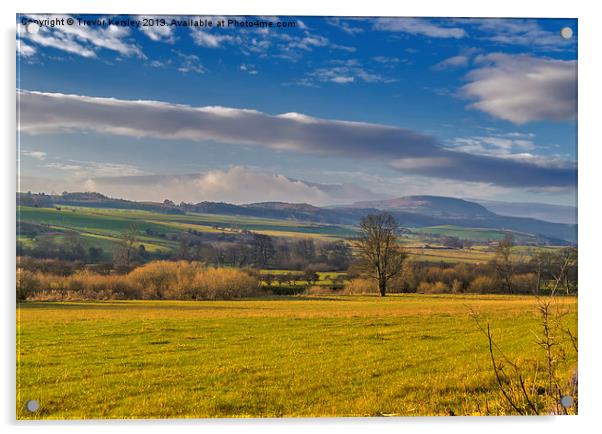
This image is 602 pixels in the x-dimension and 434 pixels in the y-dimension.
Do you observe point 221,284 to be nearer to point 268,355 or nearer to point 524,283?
point 268,355

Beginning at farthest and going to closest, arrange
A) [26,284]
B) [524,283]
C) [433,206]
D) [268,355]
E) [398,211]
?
[524,283] → [398,211] → [433,206] → [268,355] → [26,284]

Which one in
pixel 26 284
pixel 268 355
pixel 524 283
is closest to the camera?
pixel 26 284

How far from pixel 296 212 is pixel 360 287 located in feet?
3.95

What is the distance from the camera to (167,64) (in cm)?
620

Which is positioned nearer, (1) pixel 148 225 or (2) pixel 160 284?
(1) pixel 148 225

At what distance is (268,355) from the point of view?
20.2ft

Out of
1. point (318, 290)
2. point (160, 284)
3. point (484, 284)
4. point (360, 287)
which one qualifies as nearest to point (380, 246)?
point (360, 287)

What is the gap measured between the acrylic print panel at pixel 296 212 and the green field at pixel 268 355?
2cm

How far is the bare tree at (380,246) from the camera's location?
21.0 ft

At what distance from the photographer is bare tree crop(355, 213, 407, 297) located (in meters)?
6.40

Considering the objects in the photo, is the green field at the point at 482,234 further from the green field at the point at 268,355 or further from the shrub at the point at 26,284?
the shrub at the point at 26,284

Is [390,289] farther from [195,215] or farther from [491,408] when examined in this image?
[195,215]

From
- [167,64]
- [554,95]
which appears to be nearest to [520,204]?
[554,95]

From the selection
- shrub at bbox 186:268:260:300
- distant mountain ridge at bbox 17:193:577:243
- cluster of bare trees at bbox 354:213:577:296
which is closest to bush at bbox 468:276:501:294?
cluster of bare trees at bbox 354:213:577:296
